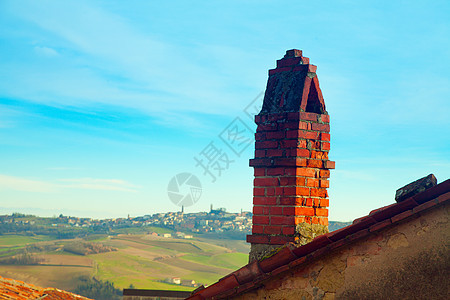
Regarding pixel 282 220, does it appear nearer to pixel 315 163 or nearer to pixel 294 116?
pixel 315 163

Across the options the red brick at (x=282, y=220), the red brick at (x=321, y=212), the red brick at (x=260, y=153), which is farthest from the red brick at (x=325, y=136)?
the red brick at (x=282, y=220)

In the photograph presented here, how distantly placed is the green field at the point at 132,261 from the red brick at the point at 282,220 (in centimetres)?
5425

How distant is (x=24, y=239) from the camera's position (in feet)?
250

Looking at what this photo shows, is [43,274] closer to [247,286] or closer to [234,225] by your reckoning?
[234,225]

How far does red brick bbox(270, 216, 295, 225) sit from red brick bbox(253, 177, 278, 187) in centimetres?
37

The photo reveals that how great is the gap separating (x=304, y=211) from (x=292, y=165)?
51 cm

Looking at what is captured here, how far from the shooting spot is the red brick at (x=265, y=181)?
421 centimetres

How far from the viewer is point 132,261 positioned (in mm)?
79688

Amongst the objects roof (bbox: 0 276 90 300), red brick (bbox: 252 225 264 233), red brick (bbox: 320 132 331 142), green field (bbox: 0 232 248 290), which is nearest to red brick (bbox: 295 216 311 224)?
red brick (bbox: 252 225 264 233)

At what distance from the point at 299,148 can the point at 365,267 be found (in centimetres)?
148

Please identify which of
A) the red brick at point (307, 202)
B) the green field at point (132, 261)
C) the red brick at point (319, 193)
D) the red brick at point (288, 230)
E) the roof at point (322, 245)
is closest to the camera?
the roof at point (322, 245)

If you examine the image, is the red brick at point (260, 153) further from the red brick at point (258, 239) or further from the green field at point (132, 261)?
the green field at point (132, 261)

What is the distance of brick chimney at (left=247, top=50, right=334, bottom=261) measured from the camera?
4.09m

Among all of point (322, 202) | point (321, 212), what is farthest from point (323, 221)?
point (322, 202)
